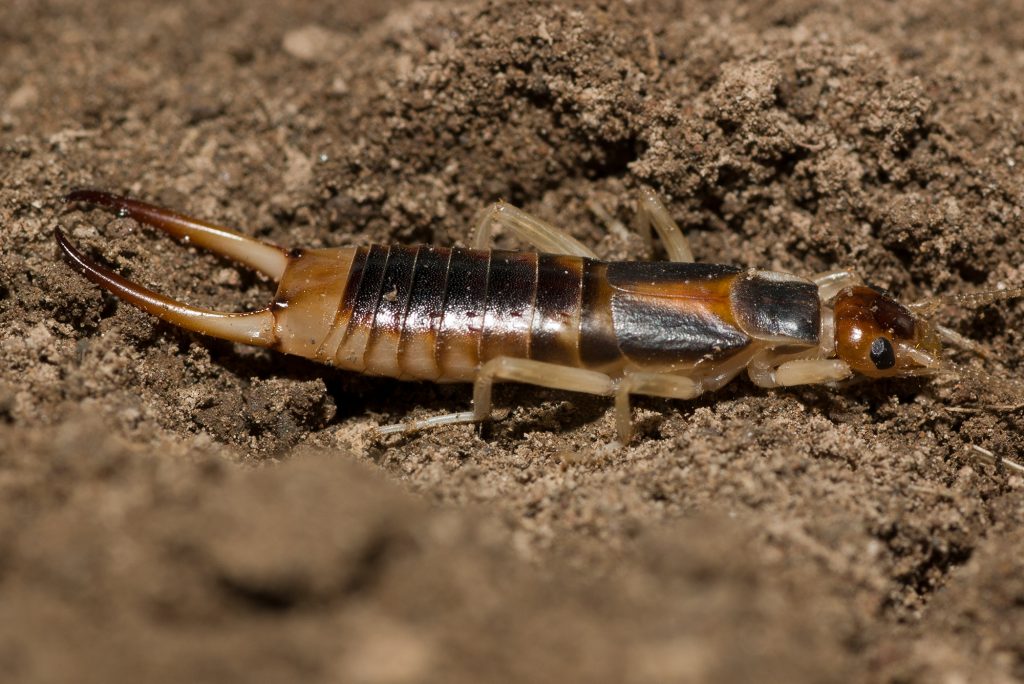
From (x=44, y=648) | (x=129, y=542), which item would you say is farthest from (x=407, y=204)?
(x=44, y=648)

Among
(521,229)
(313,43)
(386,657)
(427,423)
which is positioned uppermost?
(313,43)

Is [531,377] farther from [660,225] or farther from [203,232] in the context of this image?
[203,232]

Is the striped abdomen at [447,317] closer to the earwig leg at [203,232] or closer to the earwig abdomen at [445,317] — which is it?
the earwig abdomen at [445,317]

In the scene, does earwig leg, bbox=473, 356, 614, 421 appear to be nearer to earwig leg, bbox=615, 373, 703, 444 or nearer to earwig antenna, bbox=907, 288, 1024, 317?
earwig leg, bbox=615, 373, 703, 444

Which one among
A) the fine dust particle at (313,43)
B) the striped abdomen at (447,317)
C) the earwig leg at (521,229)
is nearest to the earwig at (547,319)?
the striped abdomen at (447,317)

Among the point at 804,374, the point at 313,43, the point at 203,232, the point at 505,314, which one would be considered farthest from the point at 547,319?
the point at 313,43

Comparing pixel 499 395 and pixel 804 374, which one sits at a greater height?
pixel 804 374

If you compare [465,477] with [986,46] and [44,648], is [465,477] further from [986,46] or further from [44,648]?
[986,46]

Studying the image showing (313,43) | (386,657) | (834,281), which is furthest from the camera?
(313,43)
